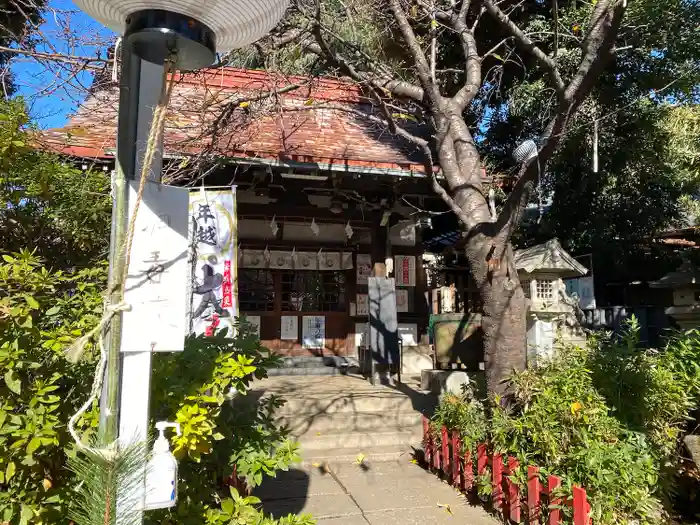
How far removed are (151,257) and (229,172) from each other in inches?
274

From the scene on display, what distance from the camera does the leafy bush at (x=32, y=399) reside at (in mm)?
1913

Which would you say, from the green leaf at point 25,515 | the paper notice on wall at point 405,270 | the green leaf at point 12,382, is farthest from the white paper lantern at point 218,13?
the paper notice on wall at point 405,270

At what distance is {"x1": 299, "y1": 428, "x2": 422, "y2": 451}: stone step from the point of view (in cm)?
591

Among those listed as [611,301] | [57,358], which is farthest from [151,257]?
[611,301]

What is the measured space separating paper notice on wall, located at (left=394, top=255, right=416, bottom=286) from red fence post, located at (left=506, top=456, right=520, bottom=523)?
6.78 m

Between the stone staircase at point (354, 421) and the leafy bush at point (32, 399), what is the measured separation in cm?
358

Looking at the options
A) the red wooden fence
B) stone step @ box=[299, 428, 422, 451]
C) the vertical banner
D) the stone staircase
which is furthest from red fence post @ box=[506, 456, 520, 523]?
the vertical banner

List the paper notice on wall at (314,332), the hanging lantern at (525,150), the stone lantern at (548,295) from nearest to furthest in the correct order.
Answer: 1. the hanging lantern at (525,150)
2. the stone lantern at (548,295)
3. the paper notice on wall at (314,332)

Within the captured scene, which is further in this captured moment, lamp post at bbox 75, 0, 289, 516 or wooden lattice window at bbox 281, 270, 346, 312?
wooden lattice window at bbox 281, 270, 346, 312

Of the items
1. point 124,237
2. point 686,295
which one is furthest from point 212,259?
point 686,295

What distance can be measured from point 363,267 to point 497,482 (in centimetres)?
687

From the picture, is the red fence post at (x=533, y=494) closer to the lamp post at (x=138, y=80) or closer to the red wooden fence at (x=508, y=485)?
the red wooden fence at (x=508, y=485)

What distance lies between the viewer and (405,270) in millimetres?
10617

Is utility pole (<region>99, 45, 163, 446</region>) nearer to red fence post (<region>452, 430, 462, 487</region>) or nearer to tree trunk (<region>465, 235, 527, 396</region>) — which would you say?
tree trunk (<region>465, 235, 527, 396</region>)
